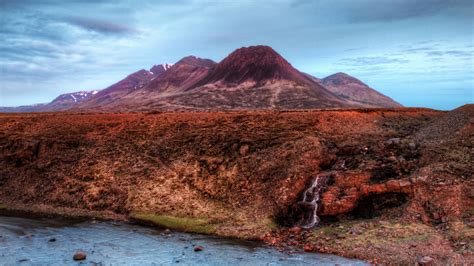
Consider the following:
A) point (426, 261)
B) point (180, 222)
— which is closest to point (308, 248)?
point (426, 261)

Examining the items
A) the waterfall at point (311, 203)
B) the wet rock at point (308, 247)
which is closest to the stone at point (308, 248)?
the wet rock at point (308, 247)

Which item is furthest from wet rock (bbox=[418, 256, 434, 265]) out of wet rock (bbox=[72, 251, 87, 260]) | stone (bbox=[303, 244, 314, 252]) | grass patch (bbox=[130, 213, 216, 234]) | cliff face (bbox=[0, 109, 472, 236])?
wet rock (bbox=[72, 251, 87, 260])

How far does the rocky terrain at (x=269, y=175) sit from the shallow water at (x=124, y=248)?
2.09 meters

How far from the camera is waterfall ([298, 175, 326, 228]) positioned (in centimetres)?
3581

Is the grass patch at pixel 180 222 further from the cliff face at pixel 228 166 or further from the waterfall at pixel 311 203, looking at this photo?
the waterfall at pixel 311 203

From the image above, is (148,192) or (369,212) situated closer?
(369,212)

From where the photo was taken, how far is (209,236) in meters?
34.8

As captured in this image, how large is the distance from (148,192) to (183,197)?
4.25 m

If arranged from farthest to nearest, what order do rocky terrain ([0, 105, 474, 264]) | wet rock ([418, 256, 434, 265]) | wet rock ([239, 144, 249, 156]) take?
wet rock ([239, 144, 249, 156]), rocky terrain ([0, 105, 474, 264]), wet rock ([418, 256, 434, 265])

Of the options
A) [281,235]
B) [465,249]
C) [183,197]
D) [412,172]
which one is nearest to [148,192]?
[183,197]

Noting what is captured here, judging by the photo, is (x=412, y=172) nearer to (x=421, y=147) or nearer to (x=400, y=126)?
(x=421, y=147)

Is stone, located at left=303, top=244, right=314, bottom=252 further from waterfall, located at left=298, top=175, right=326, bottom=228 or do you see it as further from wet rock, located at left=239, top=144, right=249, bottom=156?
wet rock, located at left=239, top=144, right=249, bottom=156

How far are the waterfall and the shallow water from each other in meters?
6.01

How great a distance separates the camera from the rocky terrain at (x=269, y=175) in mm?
32156
